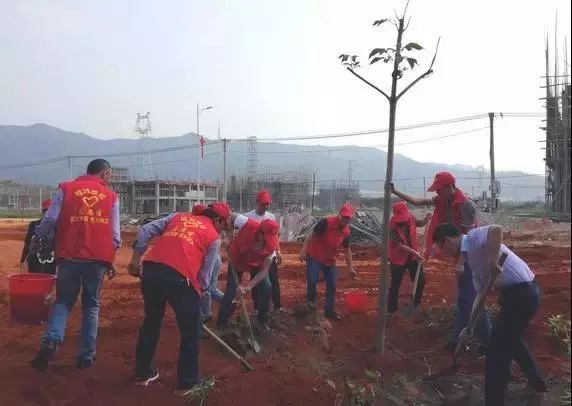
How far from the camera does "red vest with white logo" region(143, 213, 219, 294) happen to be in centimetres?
393

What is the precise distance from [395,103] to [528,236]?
18160 mm

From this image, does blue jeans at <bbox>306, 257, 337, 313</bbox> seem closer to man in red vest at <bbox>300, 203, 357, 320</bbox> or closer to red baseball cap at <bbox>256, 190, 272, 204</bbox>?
man in red vest at <bbox>300, 203, 357, 320</bbox>

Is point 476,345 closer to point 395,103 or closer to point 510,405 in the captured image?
point 510,405

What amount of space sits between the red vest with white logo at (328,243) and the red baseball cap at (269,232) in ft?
3.80

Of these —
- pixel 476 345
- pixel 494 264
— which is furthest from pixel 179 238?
pixel 476 345

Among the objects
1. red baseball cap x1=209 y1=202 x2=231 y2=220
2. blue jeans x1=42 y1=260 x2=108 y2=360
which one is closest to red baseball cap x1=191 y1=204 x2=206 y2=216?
red baseball cap x1=209 y1=202 x2=231 y2=220

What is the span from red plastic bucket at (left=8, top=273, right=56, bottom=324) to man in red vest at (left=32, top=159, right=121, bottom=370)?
1060 millimetres

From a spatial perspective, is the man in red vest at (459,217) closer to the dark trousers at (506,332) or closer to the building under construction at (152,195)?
the dark trousers at (506,332)

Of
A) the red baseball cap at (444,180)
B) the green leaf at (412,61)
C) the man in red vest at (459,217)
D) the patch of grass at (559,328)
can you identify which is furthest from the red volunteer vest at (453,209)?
the green leaf at (412,61)

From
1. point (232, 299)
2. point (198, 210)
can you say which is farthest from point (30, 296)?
point (198, 210)

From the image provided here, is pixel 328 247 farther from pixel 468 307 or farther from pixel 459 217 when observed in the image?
pixel 468 307

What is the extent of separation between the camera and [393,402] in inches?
169

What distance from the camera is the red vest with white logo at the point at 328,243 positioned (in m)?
6.46

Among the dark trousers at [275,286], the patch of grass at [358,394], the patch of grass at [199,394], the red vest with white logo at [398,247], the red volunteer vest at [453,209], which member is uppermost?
the red volunteer vest at [453,209]
